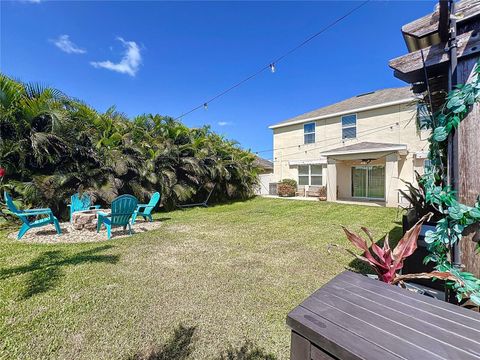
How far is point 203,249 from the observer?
5242 mm

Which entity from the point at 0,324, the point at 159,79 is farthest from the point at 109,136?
the point at 0,324

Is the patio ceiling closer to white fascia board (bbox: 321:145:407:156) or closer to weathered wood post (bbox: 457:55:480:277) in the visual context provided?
white fascia board (bbox: 321:145:407:156)

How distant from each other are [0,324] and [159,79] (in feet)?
47.3

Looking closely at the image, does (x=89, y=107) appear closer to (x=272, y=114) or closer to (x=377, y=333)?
(x=377, y=333)

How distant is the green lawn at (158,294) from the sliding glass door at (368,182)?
10.6 m

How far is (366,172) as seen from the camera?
1502 cm

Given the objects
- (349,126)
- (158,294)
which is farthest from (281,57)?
(349,126)

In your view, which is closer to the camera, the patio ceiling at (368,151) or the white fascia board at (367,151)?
the white fascia board at (367,151)

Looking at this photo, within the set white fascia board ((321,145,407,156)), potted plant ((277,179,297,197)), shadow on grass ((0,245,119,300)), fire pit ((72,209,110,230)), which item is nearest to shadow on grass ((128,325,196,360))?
shadow on grass ((0,245,119,300))

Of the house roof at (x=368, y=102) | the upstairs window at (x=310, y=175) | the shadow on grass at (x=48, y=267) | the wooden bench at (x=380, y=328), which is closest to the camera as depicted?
the wooden bench at (x=380, y=328)

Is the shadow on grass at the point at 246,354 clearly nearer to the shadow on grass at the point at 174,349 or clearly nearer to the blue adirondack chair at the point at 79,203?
the shadow on grass at the point at 174,349

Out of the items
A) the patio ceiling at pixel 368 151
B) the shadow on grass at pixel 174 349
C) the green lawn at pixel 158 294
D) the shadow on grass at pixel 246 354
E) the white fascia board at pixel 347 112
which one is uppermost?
the white fascia board at pixel 347 112

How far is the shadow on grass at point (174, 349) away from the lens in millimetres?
2137

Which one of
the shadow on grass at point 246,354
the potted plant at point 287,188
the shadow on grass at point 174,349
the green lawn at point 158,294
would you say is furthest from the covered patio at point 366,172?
the shadow on grass at point 174,349
